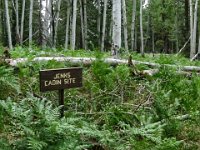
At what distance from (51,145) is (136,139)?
1402mm

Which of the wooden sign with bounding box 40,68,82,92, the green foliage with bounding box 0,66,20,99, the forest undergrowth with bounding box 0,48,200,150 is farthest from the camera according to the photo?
the green foliage with bounding box 0,66,20,99

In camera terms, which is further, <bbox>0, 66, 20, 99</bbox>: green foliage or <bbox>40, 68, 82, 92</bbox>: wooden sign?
<bbox>0, 66, 20, 99</bbox>: green foliage

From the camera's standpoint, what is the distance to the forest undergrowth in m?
3.92

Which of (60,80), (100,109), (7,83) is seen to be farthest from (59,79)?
(100,109)

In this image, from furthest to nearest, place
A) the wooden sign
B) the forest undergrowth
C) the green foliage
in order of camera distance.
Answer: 1. the green foliage
2. the wooden sign
3. the forest undergrowth

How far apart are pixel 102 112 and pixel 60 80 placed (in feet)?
2.88

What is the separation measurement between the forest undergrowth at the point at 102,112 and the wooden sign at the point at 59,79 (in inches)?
8.7

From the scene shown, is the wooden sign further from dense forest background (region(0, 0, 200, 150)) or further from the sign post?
dense forest background (region(0, 0, 200, 150))

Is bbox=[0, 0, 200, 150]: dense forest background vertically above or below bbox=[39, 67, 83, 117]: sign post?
below

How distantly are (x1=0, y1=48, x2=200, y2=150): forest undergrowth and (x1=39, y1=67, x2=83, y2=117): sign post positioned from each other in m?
0.21

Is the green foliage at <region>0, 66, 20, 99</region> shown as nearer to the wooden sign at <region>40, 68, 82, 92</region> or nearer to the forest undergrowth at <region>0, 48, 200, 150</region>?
the forest undergrowth at <region>0, 48, 200, 150</region>

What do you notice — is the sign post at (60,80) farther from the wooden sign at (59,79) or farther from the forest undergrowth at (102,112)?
the forest undergrowth at (102,112)

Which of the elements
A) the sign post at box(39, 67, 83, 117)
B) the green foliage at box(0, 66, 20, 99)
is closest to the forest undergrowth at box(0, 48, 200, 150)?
the green foliage at box(0, 66, 20, 99)

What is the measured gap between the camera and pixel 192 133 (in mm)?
5656
